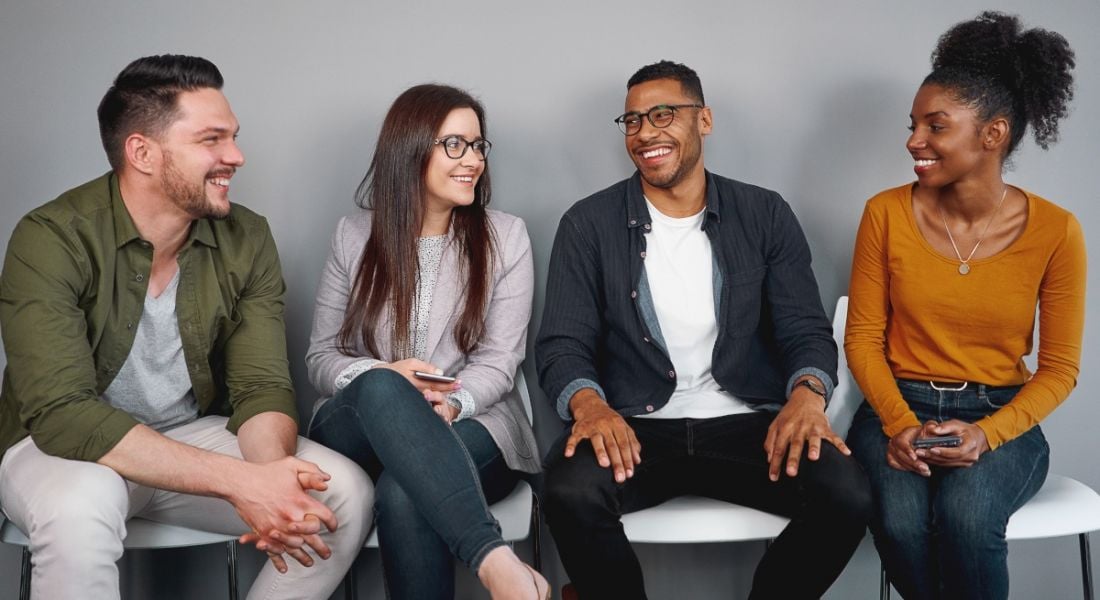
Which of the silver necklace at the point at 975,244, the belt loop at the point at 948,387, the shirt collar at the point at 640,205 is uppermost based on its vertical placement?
the shirt collar at the point at 640,205

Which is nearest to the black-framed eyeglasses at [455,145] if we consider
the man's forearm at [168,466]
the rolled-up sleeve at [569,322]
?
the rolled-up sleeve at [569,322]

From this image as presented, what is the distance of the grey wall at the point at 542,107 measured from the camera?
8.93ft

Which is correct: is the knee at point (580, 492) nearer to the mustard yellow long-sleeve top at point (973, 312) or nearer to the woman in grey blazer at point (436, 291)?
the woman in grey blazer at point (436, 291)

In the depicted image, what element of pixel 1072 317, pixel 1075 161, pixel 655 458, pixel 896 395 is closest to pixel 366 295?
pixel 655 458

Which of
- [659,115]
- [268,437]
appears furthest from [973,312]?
[268,437]

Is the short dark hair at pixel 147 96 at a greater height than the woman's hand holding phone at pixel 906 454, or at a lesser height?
greater

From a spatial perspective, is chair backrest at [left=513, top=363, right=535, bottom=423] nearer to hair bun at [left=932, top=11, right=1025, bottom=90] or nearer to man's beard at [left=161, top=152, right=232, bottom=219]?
man's beard at [left=161, top=152, right=232, bottom=219]

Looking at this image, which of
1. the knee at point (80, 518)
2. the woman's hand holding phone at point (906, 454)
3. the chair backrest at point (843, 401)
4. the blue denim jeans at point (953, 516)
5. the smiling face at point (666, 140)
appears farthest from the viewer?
the chair backrest at point (843, 401)

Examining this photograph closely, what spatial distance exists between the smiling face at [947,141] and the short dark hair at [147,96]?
1.64 metres

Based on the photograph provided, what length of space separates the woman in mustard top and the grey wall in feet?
1.26

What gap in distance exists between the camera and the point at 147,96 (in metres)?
2.08

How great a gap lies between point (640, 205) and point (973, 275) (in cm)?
79

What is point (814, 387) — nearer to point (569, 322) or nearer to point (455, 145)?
point (569, 322)

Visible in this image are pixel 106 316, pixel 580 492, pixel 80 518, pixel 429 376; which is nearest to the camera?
pixel 80 518
